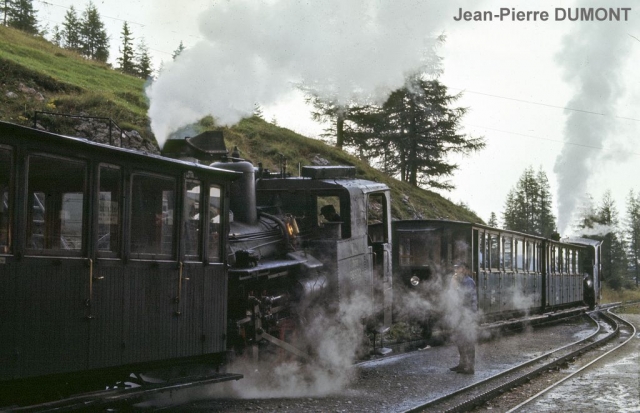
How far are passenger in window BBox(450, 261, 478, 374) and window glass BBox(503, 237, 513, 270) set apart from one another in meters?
8.67

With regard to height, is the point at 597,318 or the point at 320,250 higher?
the point at 320,250

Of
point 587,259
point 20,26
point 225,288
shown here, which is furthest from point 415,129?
point 225,288

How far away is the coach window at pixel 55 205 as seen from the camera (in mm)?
5961

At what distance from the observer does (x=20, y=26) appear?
61781 mm

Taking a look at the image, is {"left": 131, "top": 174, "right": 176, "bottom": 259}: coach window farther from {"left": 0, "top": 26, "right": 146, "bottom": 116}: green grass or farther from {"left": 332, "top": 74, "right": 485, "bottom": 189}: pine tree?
{"left": 332, "top": 74, "right": 485, "bottom": 189}: pine tree

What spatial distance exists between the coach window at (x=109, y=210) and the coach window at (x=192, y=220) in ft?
3.74

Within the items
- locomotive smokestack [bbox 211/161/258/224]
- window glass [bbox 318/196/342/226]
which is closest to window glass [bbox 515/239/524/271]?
window glass [bbox 318/196/342/226]

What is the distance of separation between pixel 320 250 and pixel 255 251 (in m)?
1.47

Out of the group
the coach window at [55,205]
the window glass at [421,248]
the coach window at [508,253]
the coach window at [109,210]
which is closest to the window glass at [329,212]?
the coach window at [109,210]

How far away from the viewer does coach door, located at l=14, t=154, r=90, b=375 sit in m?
5.79

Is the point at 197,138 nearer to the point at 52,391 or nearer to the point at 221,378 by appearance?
the point at 221,378

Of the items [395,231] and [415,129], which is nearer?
[395,231]

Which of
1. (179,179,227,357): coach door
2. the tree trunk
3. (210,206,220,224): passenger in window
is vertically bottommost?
(179,179,227,357): coach door

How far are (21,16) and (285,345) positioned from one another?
60845 mm
